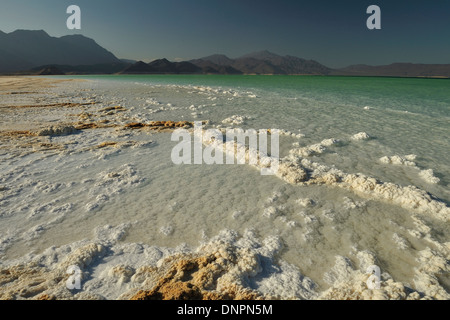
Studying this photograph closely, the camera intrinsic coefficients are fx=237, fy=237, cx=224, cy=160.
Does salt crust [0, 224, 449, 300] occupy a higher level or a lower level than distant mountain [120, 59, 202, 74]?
lower

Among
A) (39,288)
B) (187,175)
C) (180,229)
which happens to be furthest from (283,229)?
(39,288)

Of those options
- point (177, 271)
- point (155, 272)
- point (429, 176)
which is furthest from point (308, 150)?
point (155, 272)

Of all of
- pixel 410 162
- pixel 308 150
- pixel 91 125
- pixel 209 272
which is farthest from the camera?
pixel 91 125

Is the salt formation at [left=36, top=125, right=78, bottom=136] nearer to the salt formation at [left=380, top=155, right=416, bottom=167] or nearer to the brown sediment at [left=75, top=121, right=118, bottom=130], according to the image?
the brown sediment at [left=75, top=121, right=118, bottom=130]

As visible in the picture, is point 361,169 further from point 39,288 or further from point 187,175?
point 39,288

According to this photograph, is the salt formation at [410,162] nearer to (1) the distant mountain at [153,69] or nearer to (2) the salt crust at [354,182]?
(2) the salt crust at [354,182]

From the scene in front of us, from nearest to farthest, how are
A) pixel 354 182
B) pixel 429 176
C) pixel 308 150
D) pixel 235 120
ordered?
pixel 354 182 < pixel 429 176 < pixel 308 150 < pixel 235 120

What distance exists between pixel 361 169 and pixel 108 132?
818cm

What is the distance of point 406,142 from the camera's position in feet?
25.5

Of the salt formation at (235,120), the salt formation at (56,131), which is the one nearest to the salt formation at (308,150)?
the salt formation at (235,120)

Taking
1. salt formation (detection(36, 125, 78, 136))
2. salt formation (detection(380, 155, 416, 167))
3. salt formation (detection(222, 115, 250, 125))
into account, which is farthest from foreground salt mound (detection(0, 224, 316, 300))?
salt formation (detection(222, 115, 250, 125))

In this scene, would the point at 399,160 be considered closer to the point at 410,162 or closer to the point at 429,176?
the point at 410,162
